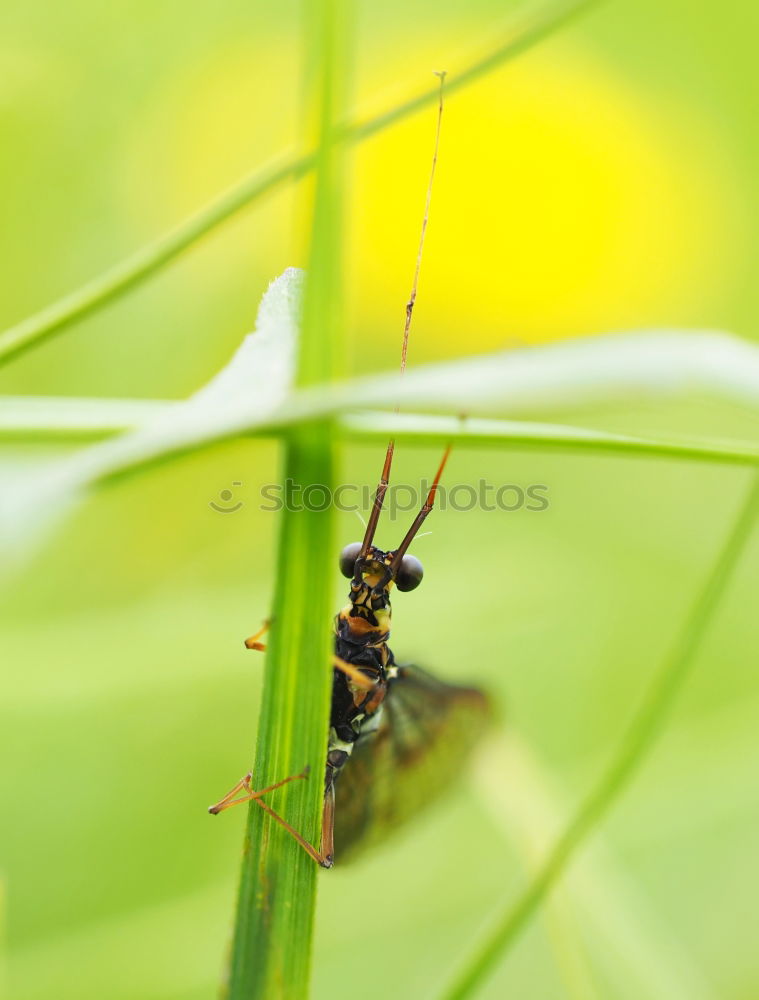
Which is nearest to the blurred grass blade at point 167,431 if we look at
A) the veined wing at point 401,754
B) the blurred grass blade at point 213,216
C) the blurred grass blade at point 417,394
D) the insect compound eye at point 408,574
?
the blurred grass blade at point 417,394

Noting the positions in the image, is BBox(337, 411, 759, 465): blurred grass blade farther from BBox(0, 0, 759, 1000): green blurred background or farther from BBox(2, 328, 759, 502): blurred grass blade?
BBox(0, 0, 759, 1000): green blurred background

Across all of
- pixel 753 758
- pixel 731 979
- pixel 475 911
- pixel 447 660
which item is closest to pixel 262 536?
pixel 447 660

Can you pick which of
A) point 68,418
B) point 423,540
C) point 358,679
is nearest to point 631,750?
point 358,679

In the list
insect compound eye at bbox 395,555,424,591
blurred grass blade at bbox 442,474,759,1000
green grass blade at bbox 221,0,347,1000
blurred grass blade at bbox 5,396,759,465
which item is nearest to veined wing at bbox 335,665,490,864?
insect compound eye at bbox 395,555,424,591

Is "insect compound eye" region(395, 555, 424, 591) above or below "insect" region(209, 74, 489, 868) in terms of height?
above

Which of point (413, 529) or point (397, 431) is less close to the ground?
point (397, 431)

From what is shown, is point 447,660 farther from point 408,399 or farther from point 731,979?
point 408,399

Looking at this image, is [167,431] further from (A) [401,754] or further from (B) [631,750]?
(A) [401,754]

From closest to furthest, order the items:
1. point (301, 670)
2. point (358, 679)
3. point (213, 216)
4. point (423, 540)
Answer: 1. point (301, 670)
2. point (213, 216)
3. point (358, 679)
4. point (423, 540)
